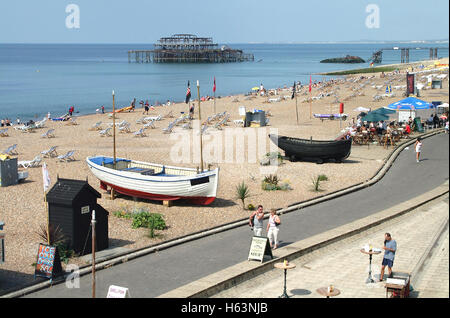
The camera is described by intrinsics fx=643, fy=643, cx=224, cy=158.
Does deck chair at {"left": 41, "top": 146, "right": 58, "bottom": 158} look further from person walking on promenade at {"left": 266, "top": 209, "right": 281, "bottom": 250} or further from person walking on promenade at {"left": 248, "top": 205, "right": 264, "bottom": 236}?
person walking on promenade at {"left": 266, "top": 209, "right": 281, "bottom": 250}

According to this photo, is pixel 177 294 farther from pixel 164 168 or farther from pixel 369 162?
pixel 369 162

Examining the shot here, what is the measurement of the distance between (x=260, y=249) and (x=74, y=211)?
13.2 feet

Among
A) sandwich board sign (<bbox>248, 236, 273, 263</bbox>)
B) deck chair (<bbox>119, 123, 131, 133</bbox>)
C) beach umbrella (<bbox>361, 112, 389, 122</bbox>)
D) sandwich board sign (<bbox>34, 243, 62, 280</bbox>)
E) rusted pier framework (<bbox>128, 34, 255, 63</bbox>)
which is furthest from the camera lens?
rusted pier framework (<bbox>128, 34, 255, 63</bbox>)

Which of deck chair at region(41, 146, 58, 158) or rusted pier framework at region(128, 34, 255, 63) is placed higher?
rusted pier framework at region(128, 34, 255, 63)

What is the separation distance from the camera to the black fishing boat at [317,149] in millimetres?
25188

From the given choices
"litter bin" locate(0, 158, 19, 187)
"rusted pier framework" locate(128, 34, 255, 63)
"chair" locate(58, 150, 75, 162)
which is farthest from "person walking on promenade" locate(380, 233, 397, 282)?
"rusted pier framework" locate(128, 34, 255, 63)

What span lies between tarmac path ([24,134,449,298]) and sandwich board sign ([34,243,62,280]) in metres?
0.38

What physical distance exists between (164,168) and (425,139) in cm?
1608

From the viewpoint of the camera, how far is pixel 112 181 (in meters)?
19.4

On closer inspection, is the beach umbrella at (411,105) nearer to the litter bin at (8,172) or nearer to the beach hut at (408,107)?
the beach hut at (408,107)

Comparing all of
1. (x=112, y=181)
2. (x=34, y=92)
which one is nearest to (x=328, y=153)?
(x=112, y=181)

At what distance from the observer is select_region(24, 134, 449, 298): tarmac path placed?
1221 centimetres

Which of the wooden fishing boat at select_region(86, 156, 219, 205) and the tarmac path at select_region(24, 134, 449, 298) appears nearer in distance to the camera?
the tarmac path at select_region(24, 134, 449, 298)
